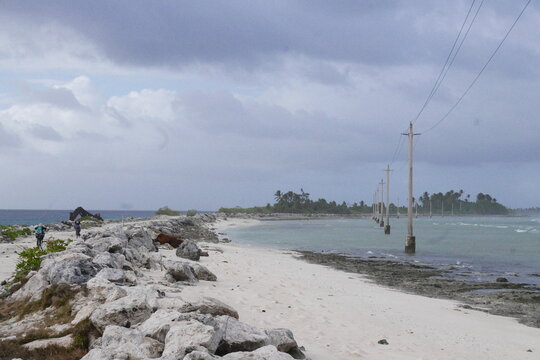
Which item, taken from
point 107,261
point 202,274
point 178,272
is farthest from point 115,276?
point 202,274

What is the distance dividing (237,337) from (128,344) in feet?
4.71

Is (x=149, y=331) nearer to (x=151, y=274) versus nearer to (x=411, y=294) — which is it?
(x=151, y=274)

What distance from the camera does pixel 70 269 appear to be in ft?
35.3

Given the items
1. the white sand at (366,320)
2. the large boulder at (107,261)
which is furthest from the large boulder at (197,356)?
the large boulder at (107,261)

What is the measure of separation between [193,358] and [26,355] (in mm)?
3262

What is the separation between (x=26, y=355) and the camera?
7207mm

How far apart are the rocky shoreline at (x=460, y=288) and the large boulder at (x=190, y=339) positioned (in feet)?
31.3

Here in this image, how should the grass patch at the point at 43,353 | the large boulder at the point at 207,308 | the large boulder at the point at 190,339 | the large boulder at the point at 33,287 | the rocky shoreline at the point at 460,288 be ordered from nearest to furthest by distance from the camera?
the large boulder at the point at 190,339 < the grass patch at the point at 43,353 < the large boulder at the point at 207,308 < the large boulder at the point at 33,287 < the rocky shoreline at the point at 460,288

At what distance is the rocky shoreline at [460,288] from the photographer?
14.3 metres

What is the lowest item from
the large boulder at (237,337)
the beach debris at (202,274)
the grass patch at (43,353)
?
the grass patch at (43,353)

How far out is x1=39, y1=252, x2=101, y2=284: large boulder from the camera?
1059 cm

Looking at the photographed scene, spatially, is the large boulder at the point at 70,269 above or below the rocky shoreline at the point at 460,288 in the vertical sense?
above

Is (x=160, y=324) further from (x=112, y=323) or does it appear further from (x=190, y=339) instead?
Answer: (x=112, y=323)

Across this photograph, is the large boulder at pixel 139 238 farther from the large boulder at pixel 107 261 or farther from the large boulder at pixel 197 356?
the large boulder at pixel 197 356
